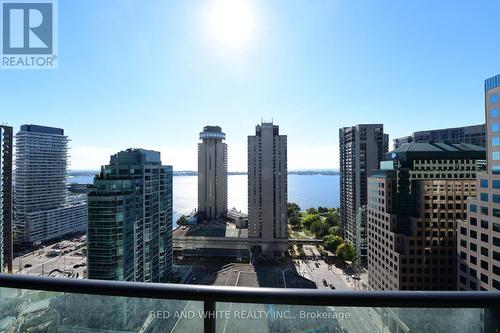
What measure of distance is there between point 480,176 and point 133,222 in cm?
1358

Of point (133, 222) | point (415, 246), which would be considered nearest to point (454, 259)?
point (415, 246)

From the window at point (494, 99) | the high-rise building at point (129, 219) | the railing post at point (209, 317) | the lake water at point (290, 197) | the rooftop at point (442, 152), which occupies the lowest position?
the lake water at point (290, 197)

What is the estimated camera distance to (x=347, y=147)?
2566 cm

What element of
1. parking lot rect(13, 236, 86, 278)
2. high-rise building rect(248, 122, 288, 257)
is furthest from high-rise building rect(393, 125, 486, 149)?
parking lot rect(13, 236, 86, 278)

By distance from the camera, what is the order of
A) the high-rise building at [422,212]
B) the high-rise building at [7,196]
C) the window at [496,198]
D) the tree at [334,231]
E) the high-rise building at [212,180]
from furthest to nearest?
the high-rise building at [212,180]
the tree at [334,231]
the high-rise building at [7,196]
the high-rise building at [422,212]
the window at [496,198]

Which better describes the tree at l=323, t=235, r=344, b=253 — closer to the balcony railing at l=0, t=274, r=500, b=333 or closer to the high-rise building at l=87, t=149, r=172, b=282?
the high-rise building at l=87, t=149, r=172, b=282

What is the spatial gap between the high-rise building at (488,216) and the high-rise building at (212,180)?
33948mm

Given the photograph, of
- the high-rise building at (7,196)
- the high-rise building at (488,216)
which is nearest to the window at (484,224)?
the high-rise building at (488,216)

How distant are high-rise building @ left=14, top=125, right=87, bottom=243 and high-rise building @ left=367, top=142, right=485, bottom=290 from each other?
3295 cm

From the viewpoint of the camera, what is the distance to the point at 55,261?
22453mm

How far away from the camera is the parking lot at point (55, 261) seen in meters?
19.8

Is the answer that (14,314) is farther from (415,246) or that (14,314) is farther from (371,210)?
(371,210)

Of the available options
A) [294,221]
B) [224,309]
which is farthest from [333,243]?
[224,309]

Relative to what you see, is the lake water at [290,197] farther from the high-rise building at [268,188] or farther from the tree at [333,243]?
the tree at [333,243]
